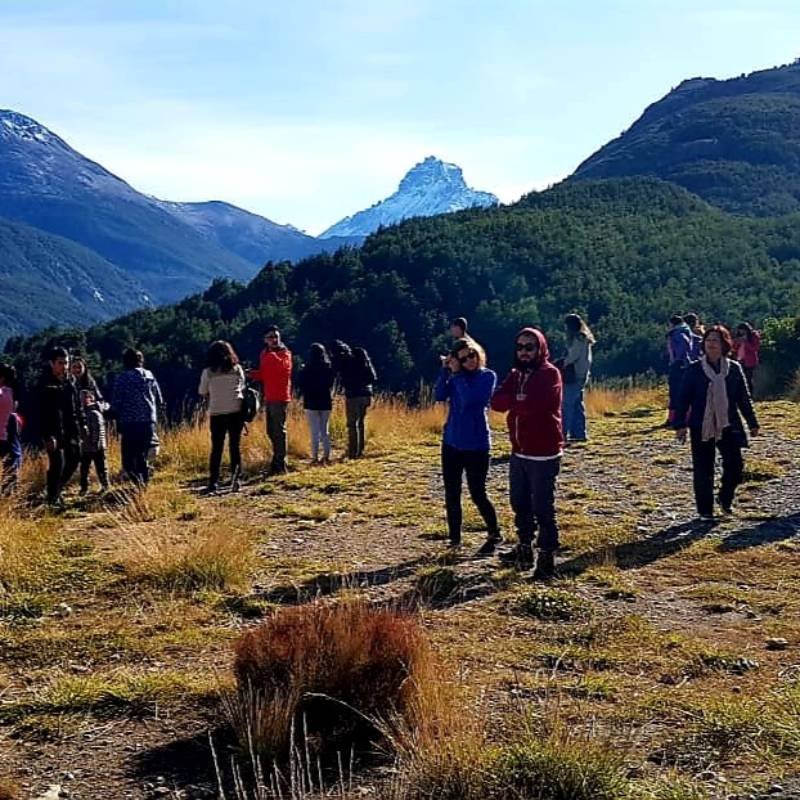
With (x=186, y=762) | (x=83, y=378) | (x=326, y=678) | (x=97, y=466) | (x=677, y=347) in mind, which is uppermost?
(x=677, y=347)

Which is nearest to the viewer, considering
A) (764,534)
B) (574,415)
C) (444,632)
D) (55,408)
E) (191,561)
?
(444,632)

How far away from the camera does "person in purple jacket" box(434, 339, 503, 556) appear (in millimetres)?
8031

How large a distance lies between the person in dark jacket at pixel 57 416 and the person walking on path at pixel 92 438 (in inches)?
39.5

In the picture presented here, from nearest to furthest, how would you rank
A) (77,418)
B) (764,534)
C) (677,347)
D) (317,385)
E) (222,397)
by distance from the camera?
(764,534) < (77,418) < (222,397) < (317,385) < (677,347)

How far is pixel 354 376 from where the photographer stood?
45.0ft

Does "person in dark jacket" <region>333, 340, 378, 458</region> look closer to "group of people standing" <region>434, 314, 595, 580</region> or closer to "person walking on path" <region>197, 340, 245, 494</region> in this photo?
"person walking on path" <region>197, 340, 245, 494</region>

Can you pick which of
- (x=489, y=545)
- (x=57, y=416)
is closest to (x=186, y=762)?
(x=489, y=545)

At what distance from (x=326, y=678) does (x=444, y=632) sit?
5.12 feet

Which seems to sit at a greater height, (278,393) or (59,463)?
(278,393)

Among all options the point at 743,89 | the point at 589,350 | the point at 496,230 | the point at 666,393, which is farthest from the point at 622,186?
the point at 589,350

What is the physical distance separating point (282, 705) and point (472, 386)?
3.97m

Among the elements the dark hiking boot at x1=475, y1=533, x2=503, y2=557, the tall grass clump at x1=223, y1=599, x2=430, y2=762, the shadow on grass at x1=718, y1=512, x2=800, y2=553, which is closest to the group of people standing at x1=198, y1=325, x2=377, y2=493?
the dark hiking boot at x1=475, y1=533, x2=503, y2=557

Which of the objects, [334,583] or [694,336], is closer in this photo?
[334,583]

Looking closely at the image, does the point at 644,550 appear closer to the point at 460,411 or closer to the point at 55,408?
the point at 460,411
